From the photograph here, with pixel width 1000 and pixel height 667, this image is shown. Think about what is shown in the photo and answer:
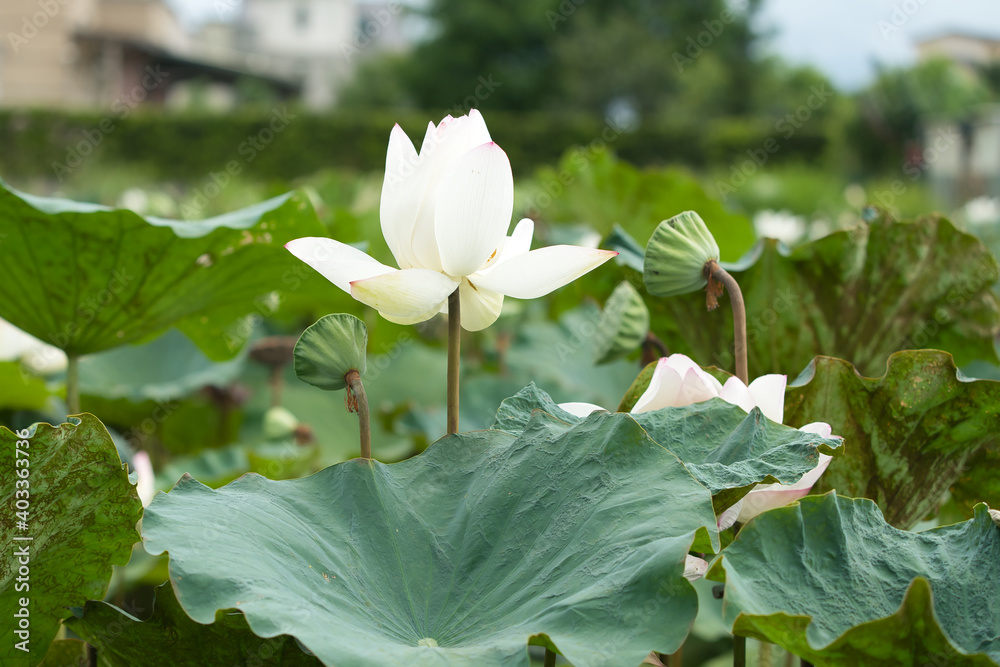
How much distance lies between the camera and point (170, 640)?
0.52 meters

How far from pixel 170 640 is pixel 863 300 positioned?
2.34 ft

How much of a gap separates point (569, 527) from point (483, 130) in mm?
262

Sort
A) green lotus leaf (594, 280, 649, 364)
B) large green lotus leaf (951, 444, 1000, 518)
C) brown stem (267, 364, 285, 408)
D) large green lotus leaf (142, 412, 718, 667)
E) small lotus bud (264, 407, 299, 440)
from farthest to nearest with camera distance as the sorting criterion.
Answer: brown stem (267, 364, 285, 408)
small lotus bud (264, 407, 299, 440)
green lotus leaf (594, 280, 649, 364)
large green lotus leaf (951, 444, 1000, 518)
large green lotus leaf (142, 412, 718, 667)

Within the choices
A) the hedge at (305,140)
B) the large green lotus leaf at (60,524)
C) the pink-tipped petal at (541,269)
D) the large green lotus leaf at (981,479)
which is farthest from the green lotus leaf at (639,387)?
the hedge at (305,140)

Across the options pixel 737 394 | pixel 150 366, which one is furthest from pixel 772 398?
pixel 150 366

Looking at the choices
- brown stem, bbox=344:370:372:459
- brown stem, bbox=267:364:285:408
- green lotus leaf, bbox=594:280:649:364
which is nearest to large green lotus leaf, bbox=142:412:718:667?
brown stem, bbox=344:370:372:459

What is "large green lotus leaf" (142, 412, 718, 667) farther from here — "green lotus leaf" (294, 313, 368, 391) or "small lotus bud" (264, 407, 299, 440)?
"small lotus bud" (264, 407, 299, 440)

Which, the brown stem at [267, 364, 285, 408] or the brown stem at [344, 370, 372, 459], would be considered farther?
the brown stem at [267, 364, 285, 408]

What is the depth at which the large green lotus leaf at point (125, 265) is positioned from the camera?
84 centimetres

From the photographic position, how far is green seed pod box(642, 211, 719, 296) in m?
0.60

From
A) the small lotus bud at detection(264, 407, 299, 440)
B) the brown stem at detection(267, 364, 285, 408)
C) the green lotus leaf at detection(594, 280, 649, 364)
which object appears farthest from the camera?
the brown stem at detection(267, 364, 285, 408)

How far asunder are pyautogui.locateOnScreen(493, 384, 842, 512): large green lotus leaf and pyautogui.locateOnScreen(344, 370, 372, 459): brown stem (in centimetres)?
9

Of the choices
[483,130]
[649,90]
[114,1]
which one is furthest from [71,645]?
[649,90]

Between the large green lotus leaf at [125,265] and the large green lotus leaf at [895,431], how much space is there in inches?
21.6
